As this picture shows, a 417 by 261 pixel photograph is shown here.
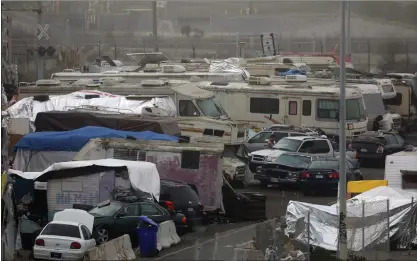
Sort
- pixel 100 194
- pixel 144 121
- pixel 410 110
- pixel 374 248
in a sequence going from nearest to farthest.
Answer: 1. pixel 374 248
2. pixel 100 194
3. pixel 144 121
4. pixel 410 110

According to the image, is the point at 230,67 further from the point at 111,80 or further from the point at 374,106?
the point at 111,80

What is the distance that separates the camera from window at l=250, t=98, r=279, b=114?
39.5 meters

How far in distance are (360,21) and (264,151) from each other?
26.7 m

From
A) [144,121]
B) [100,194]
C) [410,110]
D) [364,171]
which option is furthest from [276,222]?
[410,110]

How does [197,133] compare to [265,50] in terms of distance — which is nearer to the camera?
[197,133]

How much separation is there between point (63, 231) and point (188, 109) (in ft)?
54.6

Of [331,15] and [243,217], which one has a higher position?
[331,15]

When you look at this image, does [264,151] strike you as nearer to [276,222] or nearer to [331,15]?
[276,222]

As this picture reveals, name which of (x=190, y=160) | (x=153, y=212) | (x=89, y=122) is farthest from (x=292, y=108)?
(x=153, y=212)

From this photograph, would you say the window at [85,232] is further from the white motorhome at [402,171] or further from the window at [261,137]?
the window at [261,137]

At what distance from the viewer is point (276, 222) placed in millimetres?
22125

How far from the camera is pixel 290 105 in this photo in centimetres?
3931

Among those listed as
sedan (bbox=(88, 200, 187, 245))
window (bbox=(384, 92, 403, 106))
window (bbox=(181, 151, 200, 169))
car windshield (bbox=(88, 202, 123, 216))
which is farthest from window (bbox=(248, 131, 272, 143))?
window (bbox=(384, 92, 403, 106))

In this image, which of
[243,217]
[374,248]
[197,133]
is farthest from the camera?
[197,133]
